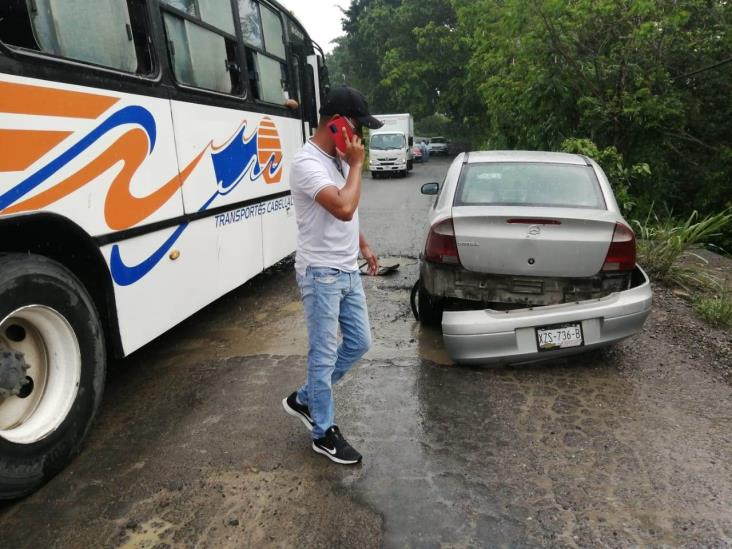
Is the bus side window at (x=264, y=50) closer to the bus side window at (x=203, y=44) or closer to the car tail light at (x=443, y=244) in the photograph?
the bus side window at (x=203, y=44)

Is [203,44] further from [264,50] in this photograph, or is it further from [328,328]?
[328,328]

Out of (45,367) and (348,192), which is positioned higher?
(348,192)

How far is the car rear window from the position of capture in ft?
13.7

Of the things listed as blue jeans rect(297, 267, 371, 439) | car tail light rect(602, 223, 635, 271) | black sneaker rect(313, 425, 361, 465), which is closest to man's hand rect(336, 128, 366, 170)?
blue jeans rect(297, 267, 371, 439)

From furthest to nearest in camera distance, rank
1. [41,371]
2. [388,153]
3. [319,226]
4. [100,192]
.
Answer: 1. [388,153]
2. [100,192]
3. [41,371]
4. [319,226]

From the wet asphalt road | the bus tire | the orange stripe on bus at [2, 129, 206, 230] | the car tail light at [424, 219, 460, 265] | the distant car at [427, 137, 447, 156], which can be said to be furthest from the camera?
the distant car at [427, 137, 447, 156]

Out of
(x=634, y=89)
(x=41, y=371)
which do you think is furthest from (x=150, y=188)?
(x=634, y=89)

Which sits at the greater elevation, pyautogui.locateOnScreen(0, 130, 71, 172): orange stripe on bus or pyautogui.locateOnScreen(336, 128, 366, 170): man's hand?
pyautogui.locateOnScreen(0, 130, 71, 172): orange stripe on bus

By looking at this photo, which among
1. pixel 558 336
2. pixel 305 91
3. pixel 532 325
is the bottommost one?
pixel 558 336

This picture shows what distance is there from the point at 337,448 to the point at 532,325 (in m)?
1.69

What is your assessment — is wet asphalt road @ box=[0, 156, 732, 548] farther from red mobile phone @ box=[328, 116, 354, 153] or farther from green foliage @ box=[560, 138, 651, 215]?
green foliage @ box=[560, 138, 651, 215]

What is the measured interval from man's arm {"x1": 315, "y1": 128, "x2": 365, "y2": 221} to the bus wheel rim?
1.50 meters

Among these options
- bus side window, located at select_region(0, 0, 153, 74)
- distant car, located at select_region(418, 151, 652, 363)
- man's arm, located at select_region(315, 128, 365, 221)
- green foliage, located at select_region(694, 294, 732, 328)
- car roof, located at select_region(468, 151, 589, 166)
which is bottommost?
green foliage, located at select_region(694, 294, 732, 328)

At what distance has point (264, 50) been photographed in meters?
5.64
